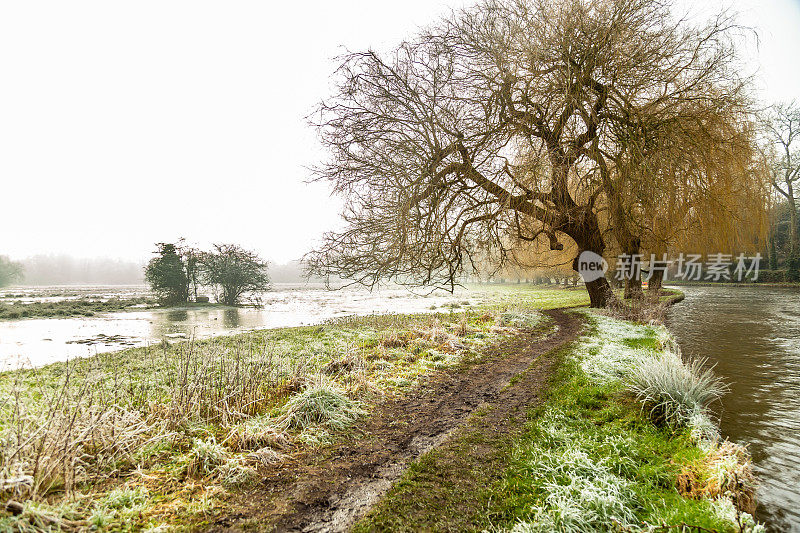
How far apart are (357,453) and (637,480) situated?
271cm

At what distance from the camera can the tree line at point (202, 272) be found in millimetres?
24953

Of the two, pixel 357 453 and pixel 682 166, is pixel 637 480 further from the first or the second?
pixel 682 166

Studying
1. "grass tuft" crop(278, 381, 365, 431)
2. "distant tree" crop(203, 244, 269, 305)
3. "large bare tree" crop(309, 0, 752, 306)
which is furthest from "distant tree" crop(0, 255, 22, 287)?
"grass tuft" crop(278, 381, 365, 431)

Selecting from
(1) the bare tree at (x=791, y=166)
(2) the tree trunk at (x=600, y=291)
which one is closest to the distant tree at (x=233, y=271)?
(2) the tree trunk at (x=600, y=291)

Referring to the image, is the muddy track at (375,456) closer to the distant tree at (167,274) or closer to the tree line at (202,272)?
the tree line at (202,272)

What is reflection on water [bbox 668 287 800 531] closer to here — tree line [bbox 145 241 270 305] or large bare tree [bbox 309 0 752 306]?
large bare tree [bbox 309 0 752 306]

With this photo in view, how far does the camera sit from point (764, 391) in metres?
6.05

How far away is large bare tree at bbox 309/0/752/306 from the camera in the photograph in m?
8.68

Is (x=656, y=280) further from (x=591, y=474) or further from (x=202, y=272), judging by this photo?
(x=202, y=272)

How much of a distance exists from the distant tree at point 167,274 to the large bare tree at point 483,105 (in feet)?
70.0

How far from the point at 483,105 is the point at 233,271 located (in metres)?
22.5

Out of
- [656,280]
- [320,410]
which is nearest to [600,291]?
[656,280]

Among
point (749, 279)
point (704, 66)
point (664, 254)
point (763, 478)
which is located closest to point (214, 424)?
point (763, 478)

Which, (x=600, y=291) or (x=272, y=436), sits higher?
(x=600, y=291)
